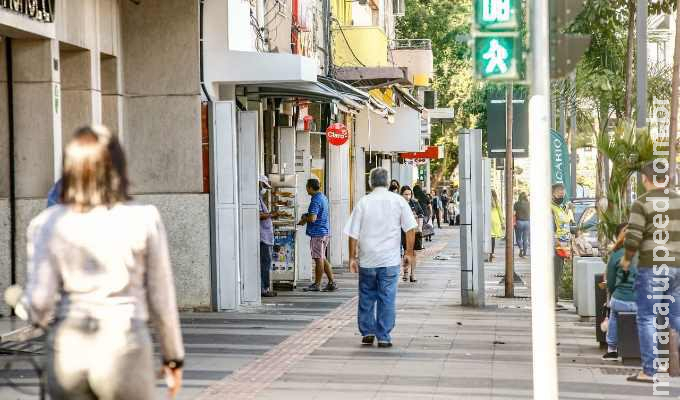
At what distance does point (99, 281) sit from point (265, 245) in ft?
48.3

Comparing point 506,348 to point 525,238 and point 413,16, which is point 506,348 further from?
point 413,16

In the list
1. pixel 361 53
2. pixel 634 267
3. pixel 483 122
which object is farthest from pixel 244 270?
pixel 483 122

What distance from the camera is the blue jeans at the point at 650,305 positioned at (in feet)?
34.8

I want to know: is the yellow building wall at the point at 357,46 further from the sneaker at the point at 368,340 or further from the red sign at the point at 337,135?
the sneaker at the point at 368,340

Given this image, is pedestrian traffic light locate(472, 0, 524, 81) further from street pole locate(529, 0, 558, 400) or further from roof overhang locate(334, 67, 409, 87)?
roof overhang locate(334, 67, 409, 87)

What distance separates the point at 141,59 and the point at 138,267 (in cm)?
1211

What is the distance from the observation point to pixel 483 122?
50.8 m

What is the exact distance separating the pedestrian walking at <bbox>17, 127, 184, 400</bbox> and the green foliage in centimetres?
1106

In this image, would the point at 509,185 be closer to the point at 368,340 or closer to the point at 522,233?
the point at 368,340

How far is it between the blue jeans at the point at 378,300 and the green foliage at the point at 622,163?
3.21 meters

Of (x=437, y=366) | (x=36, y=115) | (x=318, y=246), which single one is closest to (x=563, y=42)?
(x=437, y=366)

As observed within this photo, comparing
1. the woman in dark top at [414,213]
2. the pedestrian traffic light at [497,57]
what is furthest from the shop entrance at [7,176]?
the woman in dark top at [414,213]

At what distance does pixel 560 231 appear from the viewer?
69.0 ft

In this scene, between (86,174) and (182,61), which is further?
(182,61)
